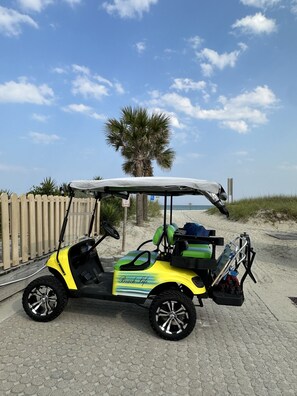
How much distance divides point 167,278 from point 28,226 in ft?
12.1

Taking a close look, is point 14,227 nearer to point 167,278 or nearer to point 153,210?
point 167,278

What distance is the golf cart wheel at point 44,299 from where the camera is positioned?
13.0 ft

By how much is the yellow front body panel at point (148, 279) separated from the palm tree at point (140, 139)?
37.5ft

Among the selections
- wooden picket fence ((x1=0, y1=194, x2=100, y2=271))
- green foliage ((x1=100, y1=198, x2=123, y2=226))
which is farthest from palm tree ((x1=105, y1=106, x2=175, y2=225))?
wooden picket fence ((x1=0, y1=194, x2=100, y2=271))

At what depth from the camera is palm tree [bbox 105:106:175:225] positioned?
15.9 meters

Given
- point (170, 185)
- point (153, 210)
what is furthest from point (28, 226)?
point (153, 210)

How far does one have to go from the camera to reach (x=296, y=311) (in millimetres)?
4848

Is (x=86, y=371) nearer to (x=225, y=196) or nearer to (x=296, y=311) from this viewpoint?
(x=225, y=196)

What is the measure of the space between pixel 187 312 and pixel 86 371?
4.15 ft

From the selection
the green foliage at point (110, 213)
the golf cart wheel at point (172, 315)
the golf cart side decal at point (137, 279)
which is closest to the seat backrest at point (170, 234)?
the golf cart side decal at point (137, 279)

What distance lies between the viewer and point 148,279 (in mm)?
3746

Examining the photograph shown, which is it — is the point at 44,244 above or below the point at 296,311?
above

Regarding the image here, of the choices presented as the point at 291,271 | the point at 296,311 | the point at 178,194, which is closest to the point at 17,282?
the point at 178,194

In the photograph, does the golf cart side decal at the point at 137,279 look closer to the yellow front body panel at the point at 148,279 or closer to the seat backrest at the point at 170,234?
the yellow front body panel at the point at 148,279
